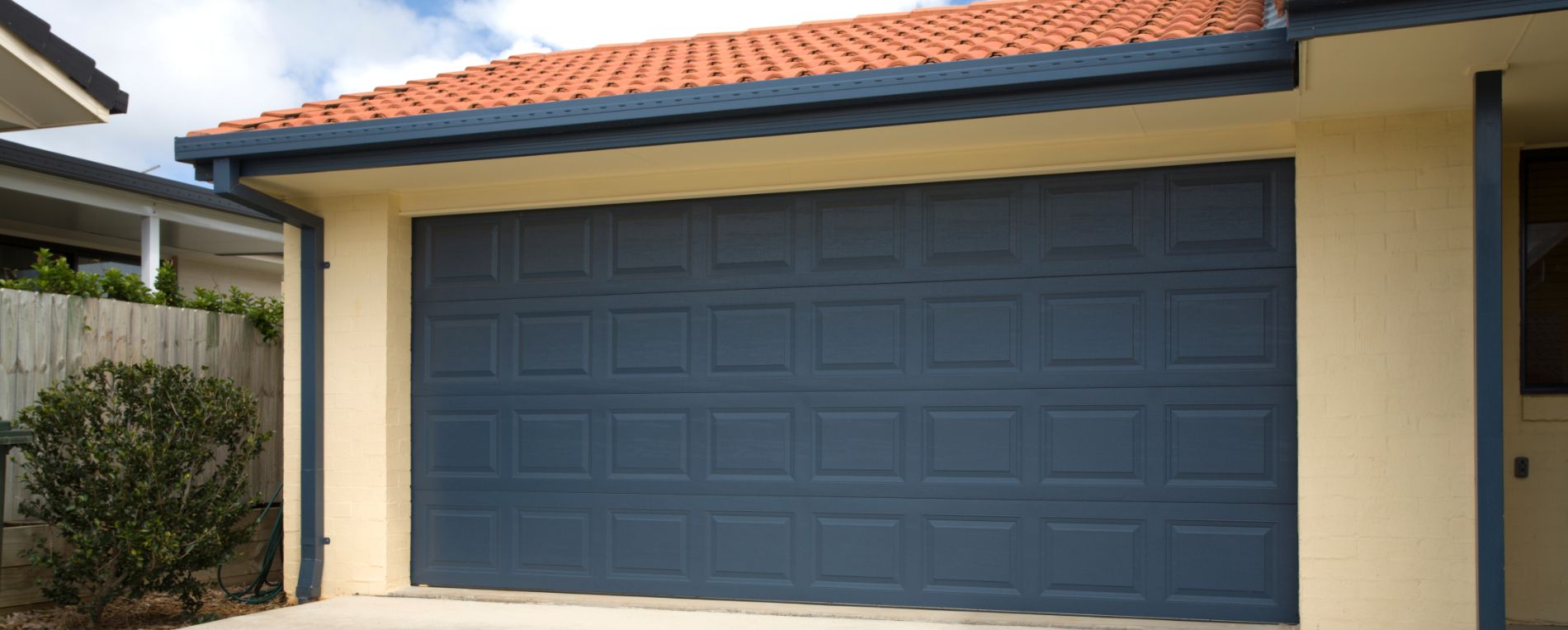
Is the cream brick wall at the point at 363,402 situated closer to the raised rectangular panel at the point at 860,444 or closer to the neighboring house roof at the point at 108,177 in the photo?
the neighboring house roof at the point at 108,177

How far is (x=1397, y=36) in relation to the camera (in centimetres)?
498

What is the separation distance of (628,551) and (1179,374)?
353cm

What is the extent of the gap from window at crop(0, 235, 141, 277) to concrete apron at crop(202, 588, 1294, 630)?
673 centimetres

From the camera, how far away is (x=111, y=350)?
817 cm

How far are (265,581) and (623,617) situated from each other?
3129 millimetres

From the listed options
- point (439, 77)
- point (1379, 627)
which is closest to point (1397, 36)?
point (1379, 627)

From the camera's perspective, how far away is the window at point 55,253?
13422mm

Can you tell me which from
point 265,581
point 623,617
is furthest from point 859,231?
point 265,581

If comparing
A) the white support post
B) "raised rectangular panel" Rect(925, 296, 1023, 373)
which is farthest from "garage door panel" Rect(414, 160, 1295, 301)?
the white support post

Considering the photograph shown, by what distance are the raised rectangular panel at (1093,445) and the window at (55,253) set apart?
9887 millimetres

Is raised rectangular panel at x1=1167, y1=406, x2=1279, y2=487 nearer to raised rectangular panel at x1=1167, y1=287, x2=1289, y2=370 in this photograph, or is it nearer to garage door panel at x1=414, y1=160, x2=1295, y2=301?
raised rectangular panel at x1=1167, y1=287, x2=1289, y2=370

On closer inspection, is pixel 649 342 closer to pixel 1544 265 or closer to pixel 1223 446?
pixel 1223 446

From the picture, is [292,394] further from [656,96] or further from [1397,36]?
[1397,36]

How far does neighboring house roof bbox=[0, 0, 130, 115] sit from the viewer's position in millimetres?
6660
